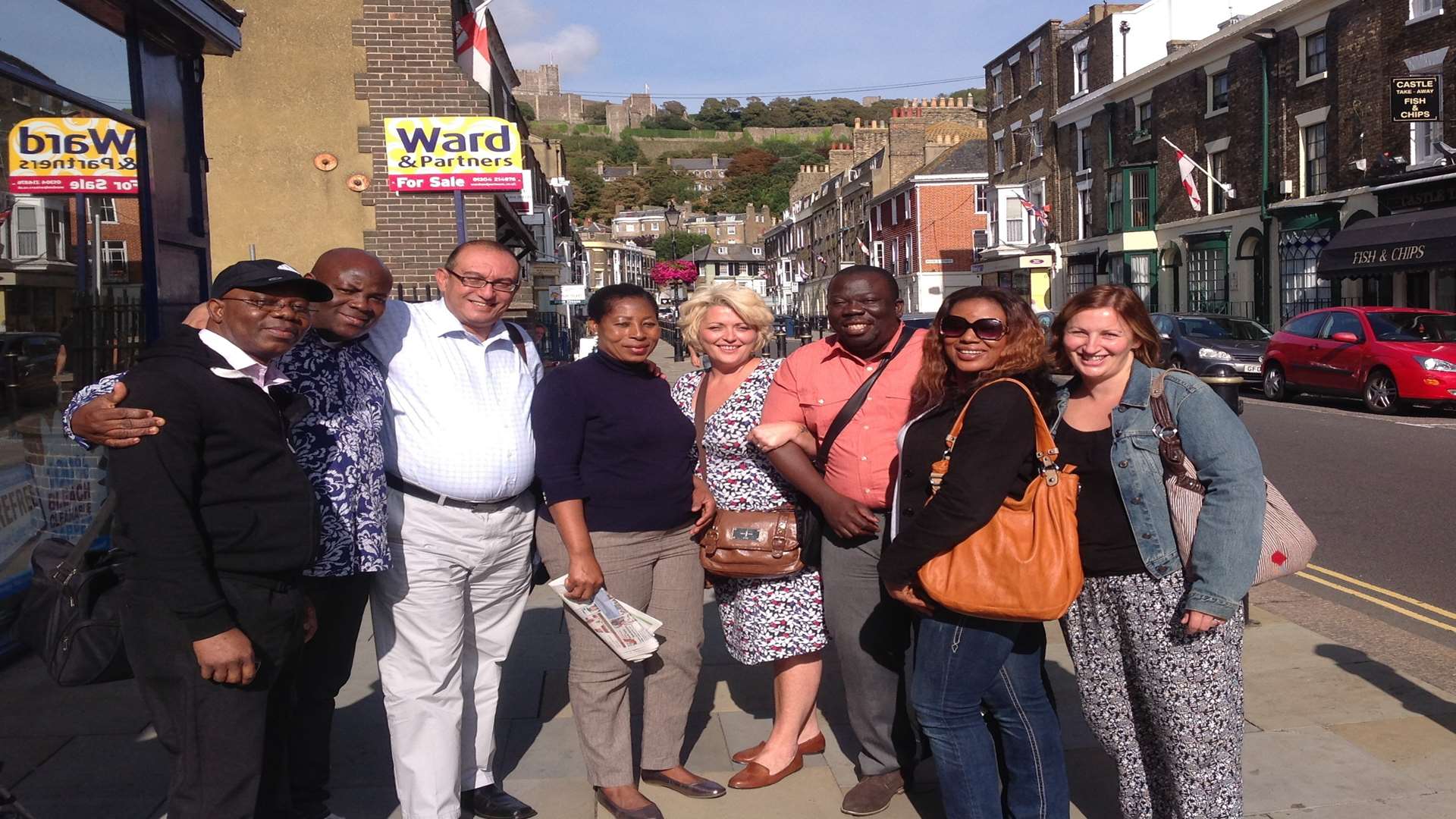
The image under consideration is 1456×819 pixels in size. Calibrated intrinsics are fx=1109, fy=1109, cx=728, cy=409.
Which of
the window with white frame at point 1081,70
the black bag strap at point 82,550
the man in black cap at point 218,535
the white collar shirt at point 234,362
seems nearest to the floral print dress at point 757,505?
the man in black cap at point 218,535

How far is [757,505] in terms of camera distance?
4039mm

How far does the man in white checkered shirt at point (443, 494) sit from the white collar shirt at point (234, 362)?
2.52 ft

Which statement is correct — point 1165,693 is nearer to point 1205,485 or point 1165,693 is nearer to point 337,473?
point 1205,485

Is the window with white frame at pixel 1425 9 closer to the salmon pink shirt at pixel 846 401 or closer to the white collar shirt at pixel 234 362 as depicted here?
the salmon pink shirt at pixel 846 401

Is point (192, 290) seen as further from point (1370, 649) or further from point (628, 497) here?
point (1370, 649)

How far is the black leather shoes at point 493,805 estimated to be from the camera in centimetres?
389

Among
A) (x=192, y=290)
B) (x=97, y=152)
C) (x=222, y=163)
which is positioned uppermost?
(x=222, y=163)

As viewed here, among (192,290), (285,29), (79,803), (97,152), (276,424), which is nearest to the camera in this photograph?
(276,424)

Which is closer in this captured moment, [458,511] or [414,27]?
[458,511]

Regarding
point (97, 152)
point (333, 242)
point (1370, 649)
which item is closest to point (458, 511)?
point (97, 152)

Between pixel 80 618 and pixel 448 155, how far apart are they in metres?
7.32

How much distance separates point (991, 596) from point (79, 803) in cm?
325

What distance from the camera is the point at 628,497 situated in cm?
378

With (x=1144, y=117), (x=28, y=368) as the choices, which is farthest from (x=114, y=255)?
(x=1144, y=117)
